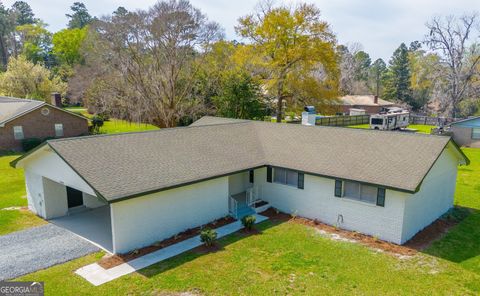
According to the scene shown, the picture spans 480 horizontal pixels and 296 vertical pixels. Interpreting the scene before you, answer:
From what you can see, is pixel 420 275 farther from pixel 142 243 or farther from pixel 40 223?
pixel 40 223

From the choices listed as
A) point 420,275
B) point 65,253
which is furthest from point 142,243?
point 420,275

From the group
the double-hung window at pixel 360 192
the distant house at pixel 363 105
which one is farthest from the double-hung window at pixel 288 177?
the distant house at pixel 363 105

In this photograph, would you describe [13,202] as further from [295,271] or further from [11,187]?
[295,271]

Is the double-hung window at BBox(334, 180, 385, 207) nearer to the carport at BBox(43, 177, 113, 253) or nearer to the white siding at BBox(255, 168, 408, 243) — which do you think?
the white siding at BBox(255, 168, 408, 243)

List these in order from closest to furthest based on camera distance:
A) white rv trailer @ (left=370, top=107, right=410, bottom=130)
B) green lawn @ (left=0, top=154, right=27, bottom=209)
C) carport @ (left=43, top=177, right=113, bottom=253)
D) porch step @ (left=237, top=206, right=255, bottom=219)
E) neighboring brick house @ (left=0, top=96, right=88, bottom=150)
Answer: carport @ (left=43, top=177, right=113, bottom=253), porch step @ (left=237, top=206, right=255, bottom=219), green lawn @ (left=0, top=154, right=27, bottom=209), neighboring brick house @ (left=0, top=96, right=88, bottom=150), white rv trailer @ (left=370, top=107, right=410, bottom=130)

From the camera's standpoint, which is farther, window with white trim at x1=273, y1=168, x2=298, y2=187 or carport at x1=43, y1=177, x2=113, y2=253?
window with white trim at x1=273, y1=168, x2=298, y2=187

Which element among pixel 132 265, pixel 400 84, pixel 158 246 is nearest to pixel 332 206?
pixel 158 246

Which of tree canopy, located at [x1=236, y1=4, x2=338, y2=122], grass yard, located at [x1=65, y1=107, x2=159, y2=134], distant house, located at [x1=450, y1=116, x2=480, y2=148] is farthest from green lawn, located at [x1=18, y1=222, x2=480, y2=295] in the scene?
grass yard, located at [x1=65, y1=107, x2=159, y2=134]
